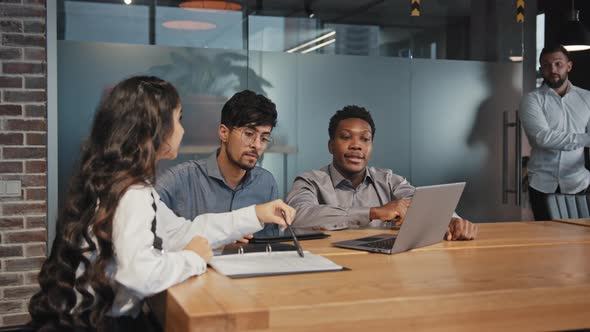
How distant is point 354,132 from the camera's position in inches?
127

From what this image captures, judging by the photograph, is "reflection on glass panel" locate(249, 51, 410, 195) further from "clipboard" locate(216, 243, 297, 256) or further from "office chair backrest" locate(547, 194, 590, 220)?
"clipboard" locate(216, 243, 297, 256)

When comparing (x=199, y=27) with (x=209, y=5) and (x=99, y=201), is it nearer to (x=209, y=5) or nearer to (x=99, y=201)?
(x=209, y=5)

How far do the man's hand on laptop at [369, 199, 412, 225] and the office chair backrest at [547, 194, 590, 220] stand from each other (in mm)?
1060

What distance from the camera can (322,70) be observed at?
14.9 ft

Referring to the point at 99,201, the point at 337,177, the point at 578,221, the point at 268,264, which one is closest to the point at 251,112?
the point at 337,177

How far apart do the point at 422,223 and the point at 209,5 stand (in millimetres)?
2538

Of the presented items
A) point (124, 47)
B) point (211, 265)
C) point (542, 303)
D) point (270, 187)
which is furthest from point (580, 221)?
point (124, 47)

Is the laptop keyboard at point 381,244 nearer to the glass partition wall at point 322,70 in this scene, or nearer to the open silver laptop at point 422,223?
the open silver laptop at point 422,223

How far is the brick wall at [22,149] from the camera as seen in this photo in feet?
11.9

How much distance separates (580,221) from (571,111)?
1905 millimetres

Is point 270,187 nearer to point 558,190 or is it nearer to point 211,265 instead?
point 211,265

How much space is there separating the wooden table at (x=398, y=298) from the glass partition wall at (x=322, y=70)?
2.47m

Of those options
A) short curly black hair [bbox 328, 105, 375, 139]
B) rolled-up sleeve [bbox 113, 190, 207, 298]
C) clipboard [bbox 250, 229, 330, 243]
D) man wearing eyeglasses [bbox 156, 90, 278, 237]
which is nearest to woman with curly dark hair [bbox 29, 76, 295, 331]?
rolled-up sleeve [bbox 113, 190, 207, 298]

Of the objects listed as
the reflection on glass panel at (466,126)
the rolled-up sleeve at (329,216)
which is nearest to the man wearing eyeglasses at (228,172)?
the rolled-up sleeve at (329,216)
